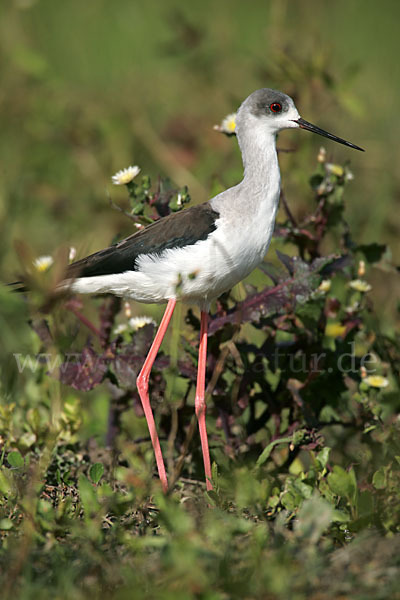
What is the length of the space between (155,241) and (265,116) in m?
0.69

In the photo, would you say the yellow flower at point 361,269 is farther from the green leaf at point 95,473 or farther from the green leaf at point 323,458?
the green leaf at point 95,473

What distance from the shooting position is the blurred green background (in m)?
4.90

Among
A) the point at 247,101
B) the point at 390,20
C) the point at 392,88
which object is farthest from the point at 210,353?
the point at 390,20

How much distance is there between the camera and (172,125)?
626cm

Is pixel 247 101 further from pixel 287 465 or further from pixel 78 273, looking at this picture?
pixel 287 465

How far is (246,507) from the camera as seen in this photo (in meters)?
2.76

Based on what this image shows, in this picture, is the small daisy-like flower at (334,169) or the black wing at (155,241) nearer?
the black wing at (155,241)

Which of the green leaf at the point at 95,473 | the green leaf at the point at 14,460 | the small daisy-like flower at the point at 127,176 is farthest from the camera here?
the small daisy-like flower at the point at 127,176

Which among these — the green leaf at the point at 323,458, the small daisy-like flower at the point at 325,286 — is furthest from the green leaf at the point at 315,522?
the small daisy-like flower at the point at 325,286

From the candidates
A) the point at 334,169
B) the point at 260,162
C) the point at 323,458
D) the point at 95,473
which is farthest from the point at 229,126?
the point at 95,473

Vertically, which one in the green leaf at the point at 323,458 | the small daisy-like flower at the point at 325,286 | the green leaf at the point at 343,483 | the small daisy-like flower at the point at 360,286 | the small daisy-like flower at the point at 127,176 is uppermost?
the small daisy-like flower at the point at 127,176

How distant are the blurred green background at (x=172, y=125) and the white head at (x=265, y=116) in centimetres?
97

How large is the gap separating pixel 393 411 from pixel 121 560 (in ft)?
5.08

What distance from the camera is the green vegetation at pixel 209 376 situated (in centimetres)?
219
